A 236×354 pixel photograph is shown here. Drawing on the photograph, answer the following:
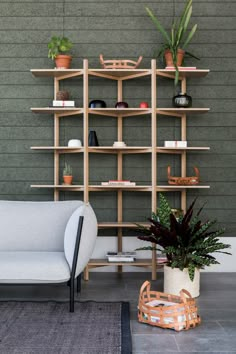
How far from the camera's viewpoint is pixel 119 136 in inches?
212

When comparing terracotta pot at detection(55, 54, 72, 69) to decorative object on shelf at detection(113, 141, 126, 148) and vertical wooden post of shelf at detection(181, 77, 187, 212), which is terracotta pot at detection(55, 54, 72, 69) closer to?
decorative object on shelf at detection(113, 141, 126, 148)

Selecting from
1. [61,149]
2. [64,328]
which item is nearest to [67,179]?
[61,149]

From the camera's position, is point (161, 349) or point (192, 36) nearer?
point (161, 349)

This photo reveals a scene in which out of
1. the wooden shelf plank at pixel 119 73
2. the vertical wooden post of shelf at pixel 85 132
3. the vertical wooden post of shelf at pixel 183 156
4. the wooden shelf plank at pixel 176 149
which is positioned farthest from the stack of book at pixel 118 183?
the wooden shelf plank at pixel 119 73

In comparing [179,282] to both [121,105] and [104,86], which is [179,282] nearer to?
[121,105]

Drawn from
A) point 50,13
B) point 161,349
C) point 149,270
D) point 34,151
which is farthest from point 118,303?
point 50,13

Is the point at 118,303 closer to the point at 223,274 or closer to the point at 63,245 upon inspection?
the point at 63,245

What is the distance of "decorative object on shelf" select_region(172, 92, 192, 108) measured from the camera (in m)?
5.08

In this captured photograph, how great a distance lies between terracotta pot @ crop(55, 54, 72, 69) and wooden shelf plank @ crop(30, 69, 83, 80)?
0.07m

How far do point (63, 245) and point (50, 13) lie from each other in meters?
2.52

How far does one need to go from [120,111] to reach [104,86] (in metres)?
0.45

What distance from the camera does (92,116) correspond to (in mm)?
5414

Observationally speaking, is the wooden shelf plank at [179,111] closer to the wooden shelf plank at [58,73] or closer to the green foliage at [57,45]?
the wooden shelf plank at [58,73]

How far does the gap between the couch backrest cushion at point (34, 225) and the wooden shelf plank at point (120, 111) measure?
3.60 feet
